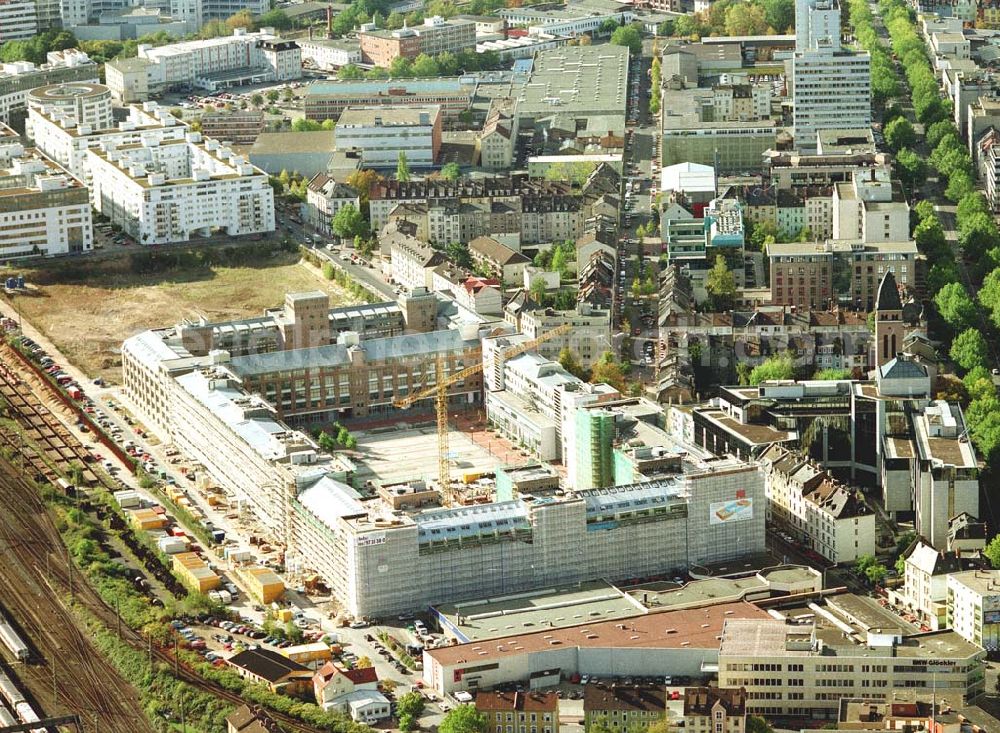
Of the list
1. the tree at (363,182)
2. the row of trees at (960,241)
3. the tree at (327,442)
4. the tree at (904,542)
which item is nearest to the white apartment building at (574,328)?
the tree at (327,442)

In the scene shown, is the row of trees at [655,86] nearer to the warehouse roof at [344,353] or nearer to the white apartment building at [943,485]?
the warehouse roof at [344,353]

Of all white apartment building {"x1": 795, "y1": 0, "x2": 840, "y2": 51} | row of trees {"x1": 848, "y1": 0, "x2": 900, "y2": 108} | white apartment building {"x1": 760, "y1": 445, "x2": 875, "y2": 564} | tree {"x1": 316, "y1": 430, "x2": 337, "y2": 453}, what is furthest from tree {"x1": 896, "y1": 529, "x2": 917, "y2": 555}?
white apartment building {"x1": 795, "y1": 0, "x2": 840, "y2": 51}

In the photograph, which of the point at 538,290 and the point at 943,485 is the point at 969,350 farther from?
the point at 538,290

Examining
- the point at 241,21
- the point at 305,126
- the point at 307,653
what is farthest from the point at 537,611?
the point at 241,21

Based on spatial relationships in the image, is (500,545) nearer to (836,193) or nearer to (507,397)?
(507,397)

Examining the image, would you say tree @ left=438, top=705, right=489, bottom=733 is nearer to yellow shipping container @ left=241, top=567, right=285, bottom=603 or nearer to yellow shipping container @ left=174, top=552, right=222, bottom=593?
yellow shipping container @ left=241, top=567, right=285, bottom=603

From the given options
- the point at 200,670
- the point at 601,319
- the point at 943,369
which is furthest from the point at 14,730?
the point at 943,369

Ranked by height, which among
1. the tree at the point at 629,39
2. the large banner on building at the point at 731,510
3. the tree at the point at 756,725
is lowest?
the tree at the point at 756,725
